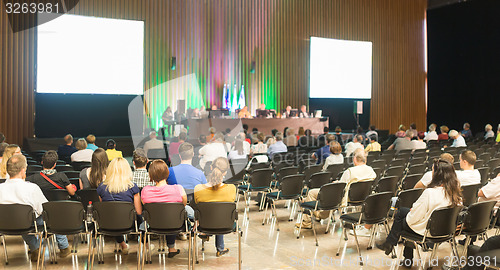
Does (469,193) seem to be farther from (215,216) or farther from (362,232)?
(215,216)

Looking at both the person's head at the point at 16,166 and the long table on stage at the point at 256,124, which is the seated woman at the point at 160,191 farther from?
the long table on stage at the point at 256,124

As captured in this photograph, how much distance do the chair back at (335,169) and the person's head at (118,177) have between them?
357 centimetres

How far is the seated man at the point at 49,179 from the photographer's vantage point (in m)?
5.14

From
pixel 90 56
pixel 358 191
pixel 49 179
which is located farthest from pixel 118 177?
pixel 90 56

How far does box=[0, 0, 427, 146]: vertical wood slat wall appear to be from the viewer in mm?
14047

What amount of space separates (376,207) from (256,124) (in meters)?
10.8

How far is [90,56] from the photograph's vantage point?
14445 mm

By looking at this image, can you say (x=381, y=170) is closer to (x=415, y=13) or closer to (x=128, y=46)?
(x=128, y=46)

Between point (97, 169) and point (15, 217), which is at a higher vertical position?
point (97, 169)

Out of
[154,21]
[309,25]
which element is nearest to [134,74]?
[154,21]

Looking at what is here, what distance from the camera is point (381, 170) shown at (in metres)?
7.68

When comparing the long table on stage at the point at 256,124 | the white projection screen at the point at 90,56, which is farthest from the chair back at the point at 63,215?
the white projection screen at the point at 90,56

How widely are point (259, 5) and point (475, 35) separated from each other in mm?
9460

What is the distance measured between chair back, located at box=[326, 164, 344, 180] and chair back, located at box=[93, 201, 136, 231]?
368 centimetres
